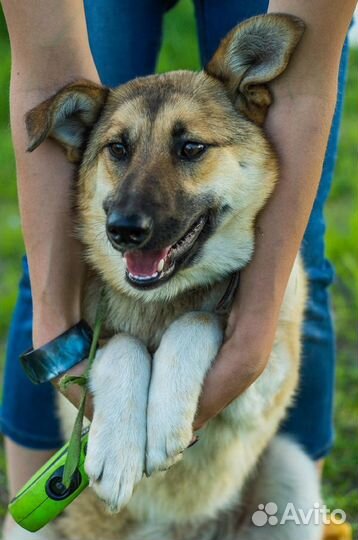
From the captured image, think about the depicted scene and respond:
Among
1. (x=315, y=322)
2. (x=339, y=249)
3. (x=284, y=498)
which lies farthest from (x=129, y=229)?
(x=339, y=249)

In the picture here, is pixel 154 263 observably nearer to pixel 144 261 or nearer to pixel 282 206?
pixel 144 261

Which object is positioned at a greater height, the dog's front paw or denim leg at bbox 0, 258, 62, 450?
the dog's front paw

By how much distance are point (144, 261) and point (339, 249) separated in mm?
2719

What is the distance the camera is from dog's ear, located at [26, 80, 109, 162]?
7.98ft

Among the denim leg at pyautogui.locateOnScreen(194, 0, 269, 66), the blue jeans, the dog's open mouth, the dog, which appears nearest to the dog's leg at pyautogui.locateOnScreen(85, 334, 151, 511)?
the dog

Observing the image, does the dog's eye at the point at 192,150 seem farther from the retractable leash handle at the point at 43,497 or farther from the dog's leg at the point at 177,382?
the retractable leash handle at the point at 43,497

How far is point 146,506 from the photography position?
2.91 meters

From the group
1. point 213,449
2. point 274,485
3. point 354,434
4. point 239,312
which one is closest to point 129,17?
point 239,312

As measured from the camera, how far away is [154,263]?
2.42 m

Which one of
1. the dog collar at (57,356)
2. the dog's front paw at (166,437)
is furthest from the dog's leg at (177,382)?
the dog collar at (57,356)

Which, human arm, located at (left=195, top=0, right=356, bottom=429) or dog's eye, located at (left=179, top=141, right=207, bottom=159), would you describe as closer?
human arm, located at (left=195, top=0, right=356, bottom=429)

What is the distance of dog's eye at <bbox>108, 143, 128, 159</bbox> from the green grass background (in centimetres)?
151

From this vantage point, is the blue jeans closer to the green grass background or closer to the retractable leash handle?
the green grass background

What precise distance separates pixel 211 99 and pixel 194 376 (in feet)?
2.68
